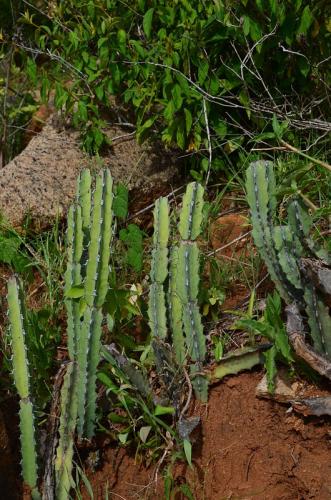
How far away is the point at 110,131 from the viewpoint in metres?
4.62

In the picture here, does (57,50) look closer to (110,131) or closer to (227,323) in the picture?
(110,131)

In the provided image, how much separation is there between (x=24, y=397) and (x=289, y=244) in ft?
3.78

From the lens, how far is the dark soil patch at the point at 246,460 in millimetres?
2979

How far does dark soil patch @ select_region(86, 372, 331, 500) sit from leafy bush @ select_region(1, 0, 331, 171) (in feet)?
4.73

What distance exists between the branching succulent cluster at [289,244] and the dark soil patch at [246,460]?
0.32m

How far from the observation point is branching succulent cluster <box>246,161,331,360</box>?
3.14 metres

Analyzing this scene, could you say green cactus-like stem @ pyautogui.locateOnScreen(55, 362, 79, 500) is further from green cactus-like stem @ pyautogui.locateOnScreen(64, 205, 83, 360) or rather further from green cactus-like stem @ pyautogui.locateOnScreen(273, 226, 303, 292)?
green cactus-like stem @ pyautogui.locateOnScreen(273, 226, 303, 292)

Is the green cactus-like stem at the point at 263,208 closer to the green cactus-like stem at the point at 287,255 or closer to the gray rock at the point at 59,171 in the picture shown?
the green cactus-like stem at the point at 287,255

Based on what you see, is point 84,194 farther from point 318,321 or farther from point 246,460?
point 246,460

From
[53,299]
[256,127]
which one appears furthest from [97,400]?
[256,127]

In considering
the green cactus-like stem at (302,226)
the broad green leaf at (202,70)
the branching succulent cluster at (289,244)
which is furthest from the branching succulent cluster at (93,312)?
the broad green leaf at (202,70)

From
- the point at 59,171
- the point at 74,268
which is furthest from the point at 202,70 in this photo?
the point at 74,268

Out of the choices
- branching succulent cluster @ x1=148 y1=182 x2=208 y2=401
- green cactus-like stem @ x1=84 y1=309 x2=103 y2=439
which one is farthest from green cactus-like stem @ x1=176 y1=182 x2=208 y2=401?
green cactus-like stem @ x1=84 y1=309 x2=103 y2=439

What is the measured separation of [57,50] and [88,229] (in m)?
1.60
